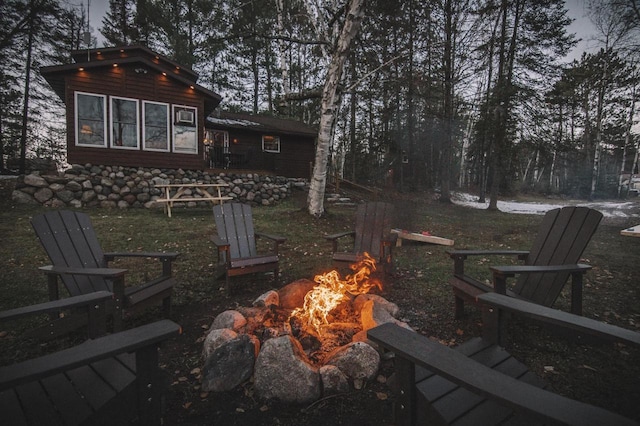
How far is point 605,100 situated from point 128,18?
31107mm

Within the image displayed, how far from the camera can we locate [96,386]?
1436 mm

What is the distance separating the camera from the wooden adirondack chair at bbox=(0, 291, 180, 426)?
1169mm

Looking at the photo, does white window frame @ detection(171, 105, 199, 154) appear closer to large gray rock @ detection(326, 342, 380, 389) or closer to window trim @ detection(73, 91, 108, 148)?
window trim @ detection(73, 91, 108, 148)

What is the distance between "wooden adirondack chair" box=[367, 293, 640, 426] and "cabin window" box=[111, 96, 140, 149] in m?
13.3

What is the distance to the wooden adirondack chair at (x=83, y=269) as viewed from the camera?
2.42 meters

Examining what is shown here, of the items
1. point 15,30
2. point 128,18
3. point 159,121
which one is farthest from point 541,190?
point 15,30

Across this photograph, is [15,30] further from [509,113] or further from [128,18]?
[509,113]

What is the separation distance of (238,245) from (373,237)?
1.87m

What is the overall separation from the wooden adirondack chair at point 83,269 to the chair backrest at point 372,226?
95.2 inches

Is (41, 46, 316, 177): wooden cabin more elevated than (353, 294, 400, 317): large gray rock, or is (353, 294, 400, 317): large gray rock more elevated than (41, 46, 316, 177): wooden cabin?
(41, 46, 316, 177): wooden cabin

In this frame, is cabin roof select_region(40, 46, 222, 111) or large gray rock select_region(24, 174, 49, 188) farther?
cabin roof select_region(40, 46, 222, 111)

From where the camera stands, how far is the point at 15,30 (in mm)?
13812

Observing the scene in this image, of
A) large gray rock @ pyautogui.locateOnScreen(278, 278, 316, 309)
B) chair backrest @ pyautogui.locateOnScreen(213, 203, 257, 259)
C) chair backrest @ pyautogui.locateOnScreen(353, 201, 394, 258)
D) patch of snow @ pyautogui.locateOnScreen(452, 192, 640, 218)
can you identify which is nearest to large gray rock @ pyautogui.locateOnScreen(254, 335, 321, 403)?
large gray rock @ pyautogui.locateOnScreen(278, 278, 316, 309)

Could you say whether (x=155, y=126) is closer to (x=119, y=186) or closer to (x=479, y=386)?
(x=119, y=186)
